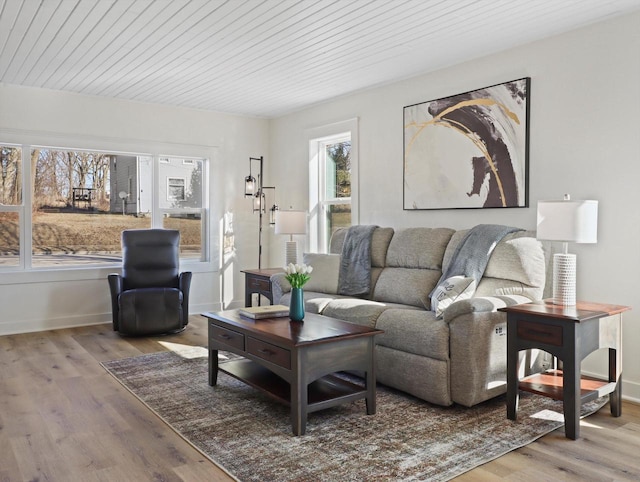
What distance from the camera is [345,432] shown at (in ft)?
9.12

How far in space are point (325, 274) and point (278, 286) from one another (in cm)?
43

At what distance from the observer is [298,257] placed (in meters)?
6.18

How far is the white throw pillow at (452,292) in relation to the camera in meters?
3.33

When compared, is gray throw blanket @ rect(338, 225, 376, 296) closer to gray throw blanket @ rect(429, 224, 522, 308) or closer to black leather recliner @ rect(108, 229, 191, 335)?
gray throw blanket @ rect(429, 224, 522, 308)

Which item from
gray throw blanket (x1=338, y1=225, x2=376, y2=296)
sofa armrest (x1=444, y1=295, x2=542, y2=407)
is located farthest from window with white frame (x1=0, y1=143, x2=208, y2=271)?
sofa armrest (x1=444, y1=295, x2=542, y2=407)

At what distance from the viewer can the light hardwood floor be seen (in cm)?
234

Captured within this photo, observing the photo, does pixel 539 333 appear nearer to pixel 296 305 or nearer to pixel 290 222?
pixel 296 305

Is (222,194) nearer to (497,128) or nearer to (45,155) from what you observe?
(45,155)

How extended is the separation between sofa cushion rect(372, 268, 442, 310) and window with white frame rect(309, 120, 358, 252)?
1.19 metres

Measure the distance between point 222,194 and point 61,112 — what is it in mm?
1928

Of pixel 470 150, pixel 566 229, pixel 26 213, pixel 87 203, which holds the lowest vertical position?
pixel 566 229

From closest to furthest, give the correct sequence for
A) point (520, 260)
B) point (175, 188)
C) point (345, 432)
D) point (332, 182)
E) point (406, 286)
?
point (345, 432) → point (520, 260) → point (406, 286) → point (332, 182) → point (175, 188)

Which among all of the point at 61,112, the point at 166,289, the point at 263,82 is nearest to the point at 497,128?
the point at 263,82

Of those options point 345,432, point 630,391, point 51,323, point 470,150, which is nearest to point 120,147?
point 51,323
